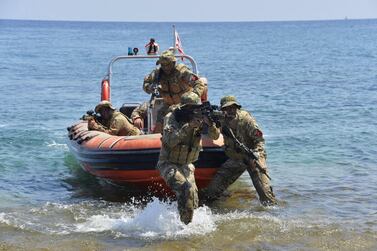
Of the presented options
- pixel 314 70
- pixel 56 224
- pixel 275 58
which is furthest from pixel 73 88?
pixel 275 58

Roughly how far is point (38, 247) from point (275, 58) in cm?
3350

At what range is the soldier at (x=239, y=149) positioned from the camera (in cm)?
706

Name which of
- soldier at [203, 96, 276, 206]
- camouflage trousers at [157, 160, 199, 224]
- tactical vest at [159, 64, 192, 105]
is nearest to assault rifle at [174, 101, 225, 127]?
camouflage trousers at [157, 160, 199, 224]

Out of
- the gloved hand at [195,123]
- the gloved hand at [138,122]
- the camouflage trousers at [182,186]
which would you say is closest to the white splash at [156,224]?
the camouflage trousers at [182,186]

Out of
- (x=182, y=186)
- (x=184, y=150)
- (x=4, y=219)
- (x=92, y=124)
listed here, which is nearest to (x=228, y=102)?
(x=184, y=150)

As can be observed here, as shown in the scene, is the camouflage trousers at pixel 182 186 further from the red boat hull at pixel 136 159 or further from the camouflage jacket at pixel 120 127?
the camouflage jacket at pixel 120 127

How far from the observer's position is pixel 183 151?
611 cm

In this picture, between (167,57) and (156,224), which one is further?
(167,57)

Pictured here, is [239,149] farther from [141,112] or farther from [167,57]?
[141,112]

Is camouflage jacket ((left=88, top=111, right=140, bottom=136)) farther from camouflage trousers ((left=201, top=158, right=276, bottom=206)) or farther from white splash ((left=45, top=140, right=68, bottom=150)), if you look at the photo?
white splash ((left=45, top=140, right=68, bottom=150))

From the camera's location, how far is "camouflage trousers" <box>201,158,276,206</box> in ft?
23.5

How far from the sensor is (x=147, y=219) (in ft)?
21.7

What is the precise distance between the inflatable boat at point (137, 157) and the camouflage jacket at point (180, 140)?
3.33 feet

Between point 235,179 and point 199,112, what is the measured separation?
5.23 ft
